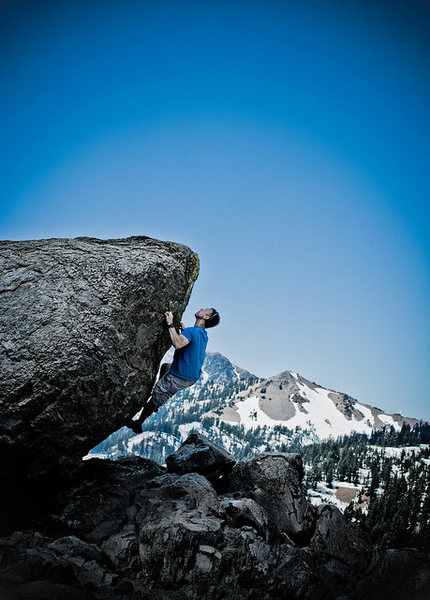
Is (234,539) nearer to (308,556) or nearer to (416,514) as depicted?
(308,556)

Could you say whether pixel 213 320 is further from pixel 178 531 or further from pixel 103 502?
pixel 103 502

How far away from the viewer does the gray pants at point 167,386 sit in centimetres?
1147

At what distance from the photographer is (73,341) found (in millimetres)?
8570

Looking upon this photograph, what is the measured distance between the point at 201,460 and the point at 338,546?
6.11m

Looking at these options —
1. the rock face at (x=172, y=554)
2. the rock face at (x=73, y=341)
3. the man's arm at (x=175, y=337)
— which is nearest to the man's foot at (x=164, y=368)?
the rock face at (x=73, y=341)

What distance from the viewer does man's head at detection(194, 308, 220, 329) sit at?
12.1 metres

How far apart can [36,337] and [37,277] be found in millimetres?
2118

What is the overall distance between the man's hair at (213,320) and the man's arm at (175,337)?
5.17 ft

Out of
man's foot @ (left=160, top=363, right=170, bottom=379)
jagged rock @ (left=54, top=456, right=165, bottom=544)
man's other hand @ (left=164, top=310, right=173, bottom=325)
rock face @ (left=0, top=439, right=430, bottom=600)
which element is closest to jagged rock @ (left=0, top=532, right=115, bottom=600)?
rock face @ (left=0, top=439, right=430, bottom=600)

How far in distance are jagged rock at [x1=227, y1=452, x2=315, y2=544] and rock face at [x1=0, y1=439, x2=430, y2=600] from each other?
643mm

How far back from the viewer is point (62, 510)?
9.39m

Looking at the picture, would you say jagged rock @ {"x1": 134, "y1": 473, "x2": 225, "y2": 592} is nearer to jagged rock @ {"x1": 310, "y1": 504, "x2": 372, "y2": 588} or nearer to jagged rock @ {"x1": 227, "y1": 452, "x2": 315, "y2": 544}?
jagged rock @ {"x1": 227, "y1": 452, "x2": 315, "y2": 544}

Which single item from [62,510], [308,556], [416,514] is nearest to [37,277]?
[62,510]

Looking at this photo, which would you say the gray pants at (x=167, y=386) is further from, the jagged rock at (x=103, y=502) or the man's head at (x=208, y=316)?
the jagged rock at (x=103, y=502)
